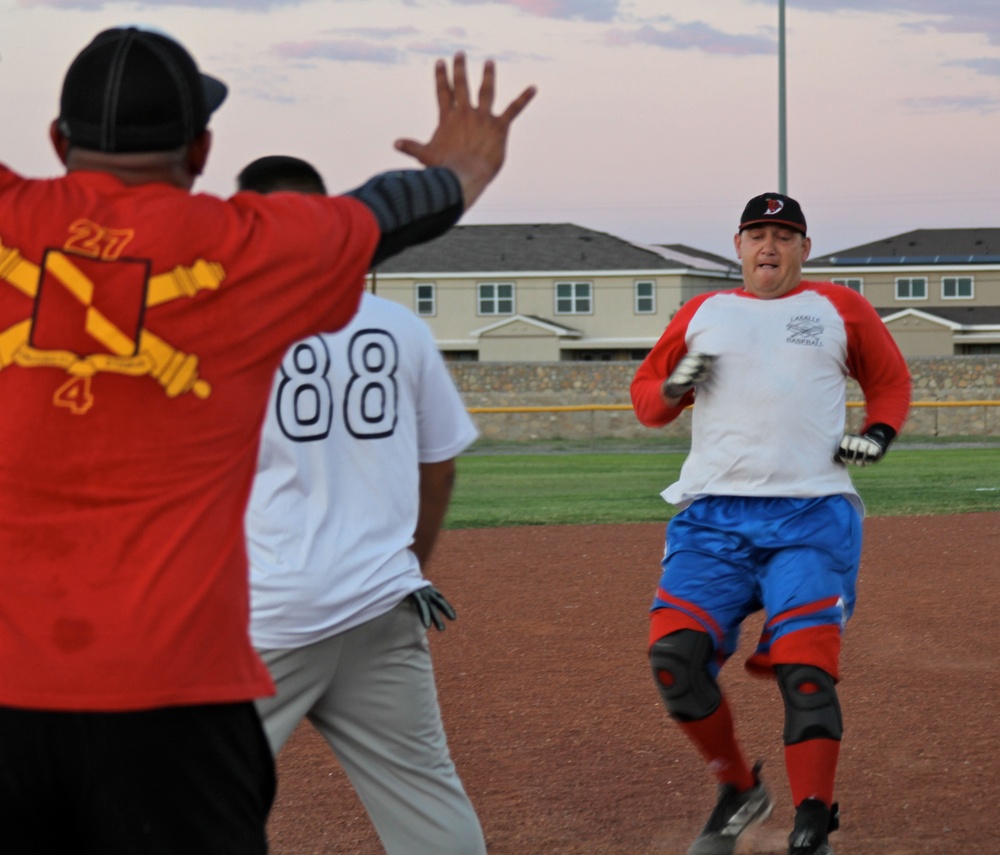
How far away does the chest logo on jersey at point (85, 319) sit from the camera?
203cm

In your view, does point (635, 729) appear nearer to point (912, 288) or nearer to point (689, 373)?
point (689, 373)

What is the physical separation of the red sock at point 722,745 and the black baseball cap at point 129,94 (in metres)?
3.20

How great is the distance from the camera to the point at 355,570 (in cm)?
339

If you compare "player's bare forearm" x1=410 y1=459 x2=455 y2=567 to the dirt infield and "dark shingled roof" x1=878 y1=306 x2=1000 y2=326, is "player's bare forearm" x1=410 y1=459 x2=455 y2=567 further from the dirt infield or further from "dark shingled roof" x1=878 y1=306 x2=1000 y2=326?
"dark shingled roof" x1=878 y1=306 x2=1000 y2=326

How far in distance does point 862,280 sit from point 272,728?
63.8 metres

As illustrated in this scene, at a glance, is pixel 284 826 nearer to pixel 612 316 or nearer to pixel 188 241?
pixel 188 241

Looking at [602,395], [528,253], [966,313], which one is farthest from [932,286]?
[602,395]

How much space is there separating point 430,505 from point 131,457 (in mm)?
1904

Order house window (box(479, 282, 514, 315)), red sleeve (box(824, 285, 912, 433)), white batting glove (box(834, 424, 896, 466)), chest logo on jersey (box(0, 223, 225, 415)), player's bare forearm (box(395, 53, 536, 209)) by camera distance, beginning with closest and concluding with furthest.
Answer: chest logo on jersey (box(0, 223, 225, 415)) < player's bare forearm (box(395, 53, 536, 209)) < white batting glove (box(834, 424, 896, 466)) < red sleeve (box(824, 285, 912, 433)) < house window (box(479, 282, 514, 315))

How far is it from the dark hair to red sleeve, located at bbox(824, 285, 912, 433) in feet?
7.51

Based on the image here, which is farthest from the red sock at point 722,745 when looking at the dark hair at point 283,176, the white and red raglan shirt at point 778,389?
the dark hair at point 283,176

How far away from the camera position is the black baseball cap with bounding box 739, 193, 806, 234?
202 inches

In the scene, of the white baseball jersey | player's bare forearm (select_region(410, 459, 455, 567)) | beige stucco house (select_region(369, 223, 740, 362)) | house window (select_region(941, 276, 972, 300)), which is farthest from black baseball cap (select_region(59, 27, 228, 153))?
house window (select_region(941, 276, 972, 300))

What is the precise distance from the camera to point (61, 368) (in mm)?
2035
